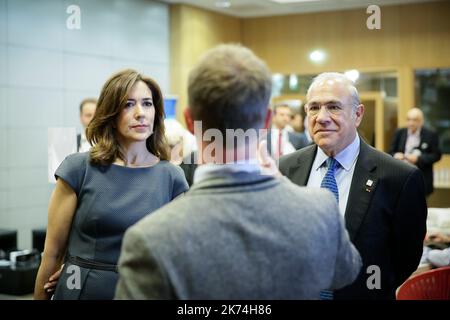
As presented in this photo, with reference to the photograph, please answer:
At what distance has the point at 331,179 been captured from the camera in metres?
2.38

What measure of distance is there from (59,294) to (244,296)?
1162 mm

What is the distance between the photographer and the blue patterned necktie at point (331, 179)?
2350 mm

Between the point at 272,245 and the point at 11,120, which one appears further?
the point at 11,120

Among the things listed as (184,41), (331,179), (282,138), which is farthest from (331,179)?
(184,41)

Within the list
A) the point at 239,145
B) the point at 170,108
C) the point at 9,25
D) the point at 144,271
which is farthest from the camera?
the point at 170,108

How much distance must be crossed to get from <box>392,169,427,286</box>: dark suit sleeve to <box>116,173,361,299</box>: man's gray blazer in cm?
104

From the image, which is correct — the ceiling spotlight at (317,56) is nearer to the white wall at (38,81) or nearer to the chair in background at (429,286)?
the white wall at (38,81)

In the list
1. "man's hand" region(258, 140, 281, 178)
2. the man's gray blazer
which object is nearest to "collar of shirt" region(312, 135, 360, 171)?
"man's hand" region(258, 140, 281, 178)

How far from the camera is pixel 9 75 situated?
6957 mm

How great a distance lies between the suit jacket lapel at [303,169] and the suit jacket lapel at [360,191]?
20 cm

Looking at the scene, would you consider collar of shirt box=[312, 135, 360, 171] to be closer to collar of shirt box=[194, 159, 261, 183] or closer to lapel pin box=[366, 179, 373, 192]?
lapel pin box=[366, 179, 373, 192]

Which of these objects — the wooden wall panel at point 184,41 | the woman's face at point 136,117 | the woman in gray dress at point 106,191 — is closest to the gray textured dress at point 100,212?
the woman in gray dress at point 106,191

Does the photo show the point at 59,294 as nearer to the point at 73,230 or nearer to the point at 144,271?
the point at 73,230
